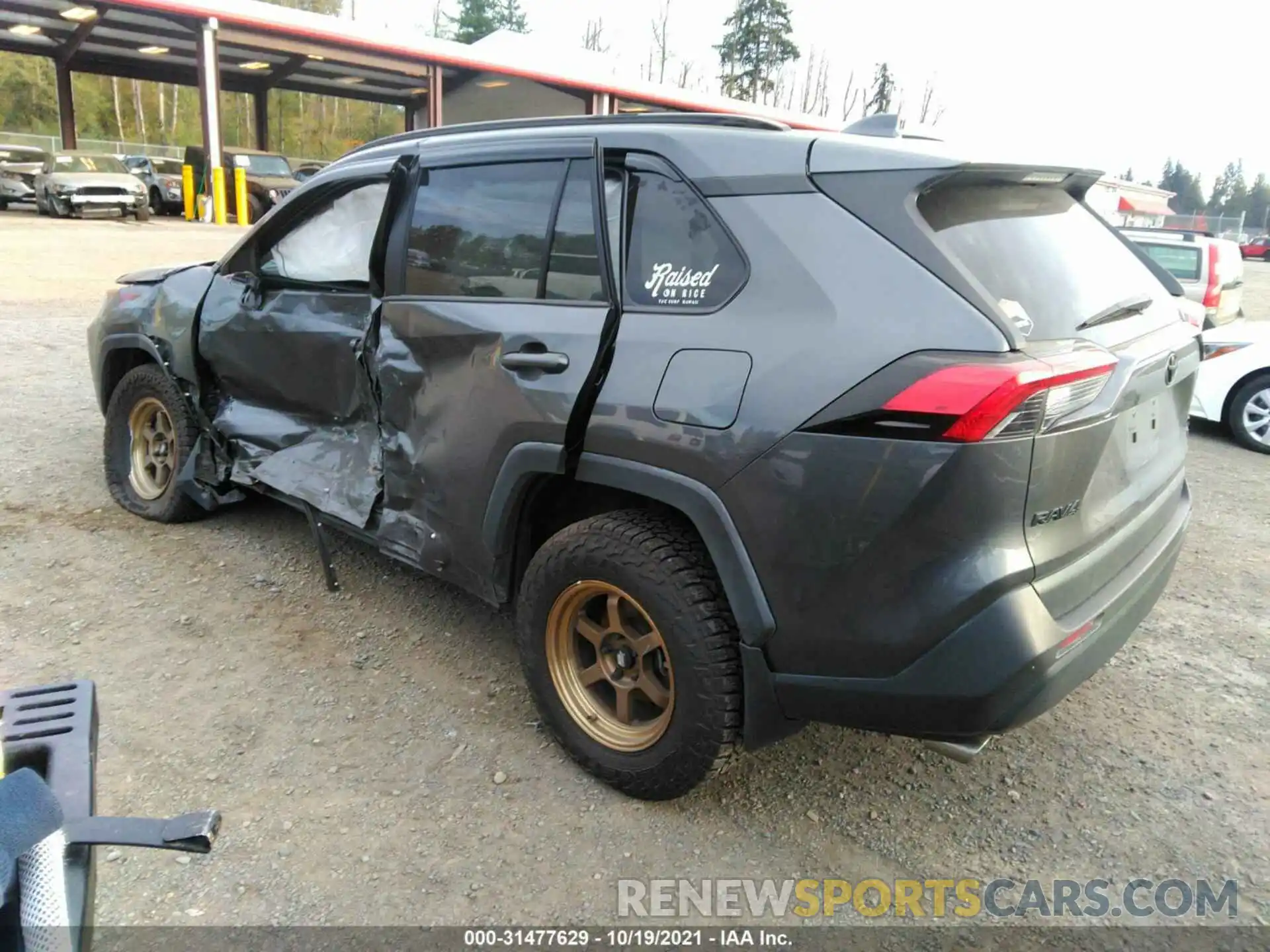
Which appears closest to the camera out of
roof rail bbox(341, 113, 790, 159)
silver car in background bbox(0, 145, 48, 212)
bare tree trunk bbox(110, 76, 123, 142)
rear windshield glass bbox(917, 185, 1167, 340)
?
rear windshield glass bbox(917, 185, 1167, 340)

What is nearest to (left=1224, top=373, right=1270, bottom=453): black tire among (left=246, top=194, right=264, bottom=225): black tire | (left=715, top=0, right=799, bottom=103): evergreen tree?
(left=246, top=194, right=264, bottom=225): black tire

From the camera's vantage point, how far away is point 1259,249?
151 ft

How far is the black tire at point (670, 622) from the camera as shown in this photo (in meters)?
2.44

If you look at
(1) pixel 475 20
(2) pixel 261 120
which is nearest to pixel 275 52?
(2) pixel 261 120

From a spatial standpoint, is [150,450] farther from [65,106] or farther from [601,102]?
[65,106]

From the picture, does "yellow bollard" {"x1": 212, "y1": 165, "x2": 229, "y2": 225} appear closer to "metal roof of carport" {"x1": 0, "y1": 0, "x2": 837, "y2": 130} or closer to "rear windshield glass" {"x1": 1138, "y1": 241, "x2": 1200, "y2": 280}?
"metal roof of carport" {"x1": 0, "y1": 0, "x2": 837, "y2": 130}

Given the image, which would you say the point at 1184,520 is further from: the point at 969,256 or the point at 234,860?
the point at 234,860

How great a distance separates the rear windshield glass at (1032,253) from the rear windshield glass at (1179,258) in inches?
285

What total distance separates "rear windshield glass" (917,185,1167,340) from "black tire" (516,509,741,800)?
1020mm

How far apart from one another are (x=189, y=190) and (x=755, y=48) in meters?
44.4

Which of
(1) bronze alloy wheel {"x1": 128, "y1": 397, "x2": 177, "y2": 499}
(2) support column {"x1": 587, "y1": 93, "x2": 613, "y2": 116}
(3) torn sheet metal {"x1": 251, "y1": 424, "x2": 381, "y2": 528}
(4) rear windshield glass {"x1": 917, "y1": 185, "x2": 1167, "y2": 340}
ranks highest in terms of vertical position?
(2) support column {"x1": 587, "y1": 93, "x2": 613, "y2": 116}

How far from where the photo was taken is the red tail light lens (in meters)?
2.00

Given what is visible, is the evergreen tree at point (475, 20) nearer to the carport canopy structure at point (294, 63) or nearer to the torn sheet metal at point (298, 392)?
the carport canopy structure at point (294, 63)

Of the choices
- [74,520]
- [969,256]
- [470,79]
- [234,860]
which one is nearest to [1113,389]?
[969,256]
